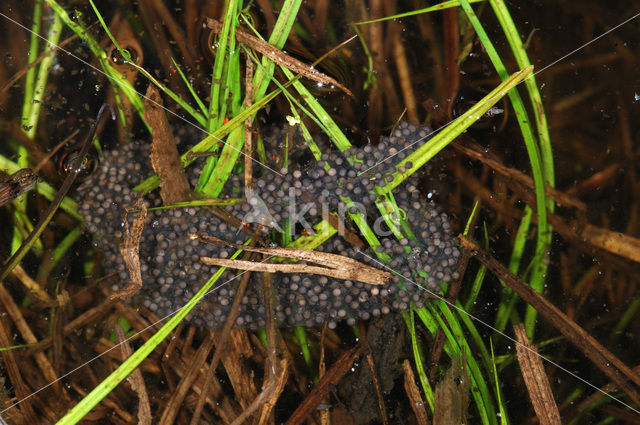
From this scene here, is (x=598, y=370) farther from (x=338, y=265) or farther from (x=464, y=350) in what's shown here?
(x=338, y=265)

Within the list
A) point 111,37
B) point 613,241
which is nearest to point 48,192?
point 111,37

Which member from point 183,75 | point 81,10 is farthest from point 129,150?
point 81,10

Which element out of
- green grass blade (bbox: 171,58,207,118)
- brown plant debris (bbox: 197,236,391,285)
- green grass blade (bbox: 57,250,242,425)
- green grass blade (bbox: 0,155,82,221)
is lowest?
green grass blade (bbox: 57,250,242,425)

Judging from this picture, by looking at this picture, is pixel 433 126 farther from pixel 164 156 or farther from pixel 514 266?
pixel 164 156

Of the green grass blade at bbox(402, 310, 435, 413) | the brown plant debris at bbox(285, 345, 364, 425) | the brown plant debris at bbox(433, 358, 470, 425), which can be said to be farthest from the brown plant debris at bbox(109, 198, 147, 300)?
the brown plant debris at bbox(433, 358, 470, 425)

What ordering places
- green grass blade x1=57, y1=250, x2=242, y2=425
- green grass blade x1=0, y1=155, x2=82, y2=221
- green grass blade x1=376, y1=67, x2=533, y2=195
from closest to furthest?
1. green grass blade x1=57, y1=250, x2=242, y2=425
2. green grass blade x1=376, y1=67, x2=533, y2=195
3. green grass blade x1=0, y1=155, x2=82, y2=221

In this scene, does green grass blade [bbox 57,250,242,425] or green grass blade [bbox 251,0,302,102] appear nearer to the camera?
green grass blade [bbox 57,250,242,425]

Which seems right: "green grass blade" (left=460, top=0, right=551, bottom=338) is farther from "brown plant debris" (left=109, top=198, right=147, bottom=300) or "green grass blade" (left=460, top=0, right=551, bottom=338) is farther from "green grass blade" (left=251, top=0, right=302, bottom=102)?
"brown plant debris" (left=109, top=198, right=147, bottom=300)

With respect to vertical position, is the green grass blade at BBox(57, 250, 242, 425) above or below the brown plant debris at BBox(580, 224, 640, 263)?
below
